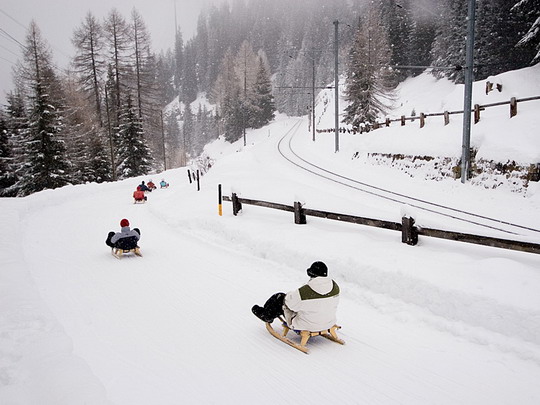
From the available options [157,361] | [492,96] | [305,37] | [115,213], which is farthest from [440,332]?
[305,37]

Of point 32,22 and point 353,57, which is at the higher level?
point 32,22

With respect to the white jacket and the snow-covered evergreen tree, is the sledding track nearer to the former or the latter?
the white jacket

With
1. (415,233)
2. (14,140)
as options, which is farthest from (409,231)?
(14,140)

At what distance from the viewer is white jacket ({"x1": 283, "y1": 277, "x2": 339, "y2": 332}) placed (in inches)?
175

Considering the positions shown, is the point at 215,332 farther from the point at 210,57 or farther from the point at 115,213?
the point at 210,57

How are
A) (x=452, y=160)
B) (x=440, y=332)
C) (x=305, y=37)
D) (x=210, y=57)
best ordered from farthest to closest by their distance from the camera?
(x=210, y=57) < (x=305, y=37) < (x=452, y=160) < (x=440, y=332)

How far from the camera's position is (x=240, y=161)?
25344 millimetres

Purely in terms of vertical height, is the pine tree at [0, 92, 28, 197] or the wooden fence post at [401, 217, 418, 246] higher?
the pine tree at [0, 92, 28, 197]

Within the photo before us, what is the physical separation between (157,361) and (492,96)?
26419 millimetres

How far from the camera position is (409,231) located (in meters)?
7.16

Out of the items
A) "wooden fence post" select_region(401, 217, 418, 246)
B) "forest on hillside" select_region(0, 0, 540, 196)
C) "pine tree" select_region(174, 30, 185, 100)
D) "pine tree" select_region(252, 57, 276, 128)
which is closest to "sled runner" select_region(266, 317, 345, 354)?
"wooden fence post" select_region(401, 217, 418, 246)

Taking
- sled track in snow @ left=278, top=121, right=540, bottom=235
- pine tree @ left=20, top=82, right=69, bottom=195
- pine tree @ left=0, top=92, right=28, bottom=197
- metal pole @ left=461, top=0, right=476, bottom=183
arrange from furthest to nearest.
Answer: pine tree @ left=0, top=92, right=28, bottom=197 → pine tree @ left=20, top=82, right=69, bottom=195 → metal pole @ left=461, top=0, right=476, bottom=183 → sled track in snow @ left=278, top=121, right=540, bottom=235

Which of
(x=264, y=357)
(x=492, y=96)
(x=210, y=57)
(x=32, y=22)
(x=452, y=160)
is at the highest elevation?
(x=210, y=57)

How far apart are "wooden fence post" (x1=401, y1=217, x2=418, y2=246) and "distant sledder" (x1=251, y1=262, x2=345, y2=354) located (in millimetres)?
3302
